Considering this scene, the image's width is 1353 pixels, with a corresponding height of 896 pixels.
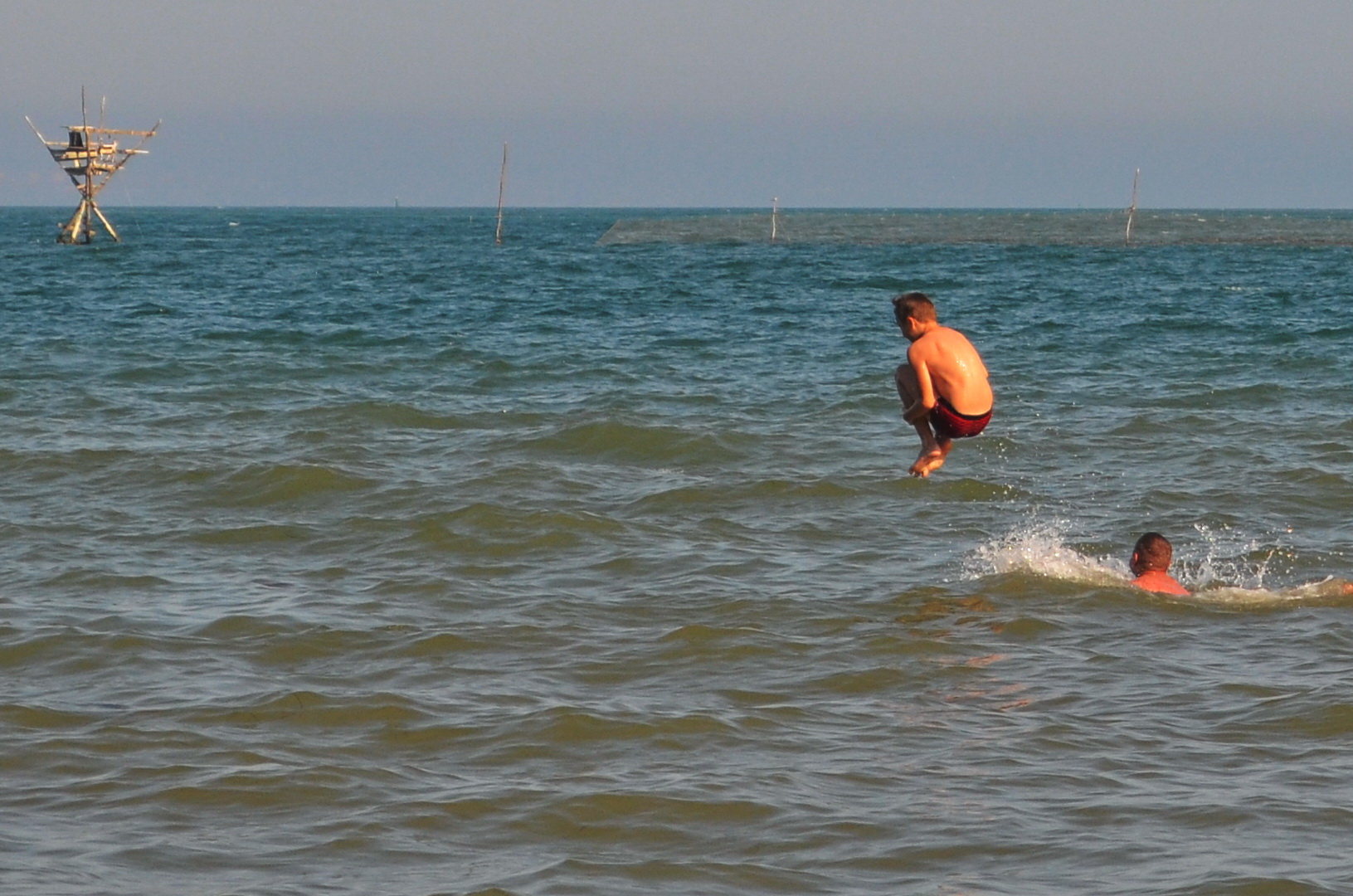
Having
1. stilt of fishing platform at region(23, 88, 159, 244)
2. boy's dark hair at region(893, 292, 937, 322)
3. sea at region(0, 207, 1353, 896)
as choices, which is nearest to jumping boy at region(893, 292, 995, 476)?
boy's dark hair at region(893, 292, 937, 322)

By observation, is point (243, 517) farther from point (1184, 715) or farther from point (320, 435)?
point (1184, 715)

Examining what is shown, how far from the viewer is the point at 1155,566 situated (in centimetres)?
1094

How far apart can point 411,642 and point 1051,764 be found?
4.01 m

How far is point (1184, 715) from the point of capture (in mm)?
8211

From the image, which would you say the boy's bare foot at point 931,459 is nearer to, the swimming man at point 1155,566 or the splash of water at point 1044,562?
the splash of water at point 1044,562

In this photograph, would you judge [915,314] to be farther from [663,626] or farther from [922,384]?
[663,626]

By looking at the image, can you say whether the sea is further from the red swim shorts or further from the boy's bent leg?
the red swim shorts

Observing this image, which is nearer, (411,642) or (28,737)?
(28,737)

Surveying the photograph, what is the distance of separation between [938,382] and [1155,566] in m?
2.26

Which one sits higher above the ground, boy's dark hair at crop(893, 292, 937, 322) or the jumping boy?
boy's dark hair at crop(893, 292, 937, 322)

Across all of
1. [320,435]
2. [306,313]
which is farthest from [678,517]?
[306,313]

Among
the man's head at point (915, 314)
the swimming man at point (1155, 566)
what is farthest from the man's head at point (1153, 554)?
the man's head at point (915, 314)

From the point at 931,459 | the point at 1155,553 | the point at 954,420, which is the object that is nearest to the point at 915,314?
the point at 954,420

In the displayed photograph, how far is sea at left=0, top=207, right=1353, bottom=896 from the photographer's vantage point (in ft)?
21.7
